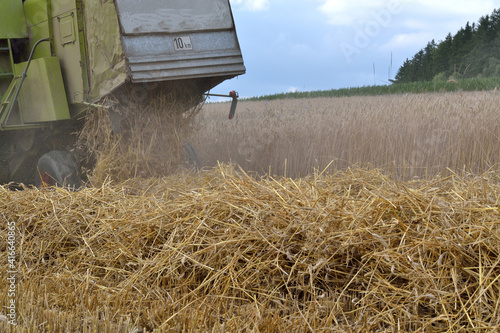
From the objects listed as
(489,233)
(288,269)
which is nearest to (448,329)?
(489,233)

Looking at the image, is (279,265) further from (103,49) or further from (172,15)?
(172,15)

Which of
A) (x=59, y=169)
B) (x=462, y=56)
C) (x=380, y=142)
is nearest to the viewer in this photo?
(x=59, y=169)

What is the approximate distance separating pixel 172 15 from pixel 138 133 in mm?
1213

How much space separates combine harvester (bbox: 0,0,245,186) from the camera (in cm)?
512

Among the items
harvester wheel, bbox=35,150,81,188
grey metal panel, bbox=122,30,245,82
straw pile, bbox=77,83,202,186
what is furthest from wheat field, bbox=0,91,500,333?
grey metal panel, bbox=122,30,245,82

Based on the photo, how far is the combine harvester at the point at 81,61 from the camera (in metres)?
5.12

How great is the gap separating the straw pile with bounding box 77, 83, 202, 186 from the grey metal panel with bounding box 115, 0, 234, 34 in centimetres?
57

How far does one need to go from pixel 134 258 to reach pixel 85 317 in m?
0.75

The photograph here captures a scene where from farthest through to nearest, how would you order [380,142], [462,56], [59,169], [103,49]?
[462,56] < [380,142] < [59,169] < [103,49]

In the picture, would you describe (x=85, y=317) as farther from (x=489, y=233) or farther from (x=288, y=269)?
(x=489, y=233)

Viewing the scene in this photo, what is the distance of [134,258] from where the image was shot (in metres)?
3.19

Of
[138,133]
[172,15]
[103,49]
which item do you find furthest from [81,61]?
[172,15]

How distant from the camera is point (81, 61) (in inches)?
211

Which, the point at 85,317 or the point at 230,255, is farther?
the point at 230,255
